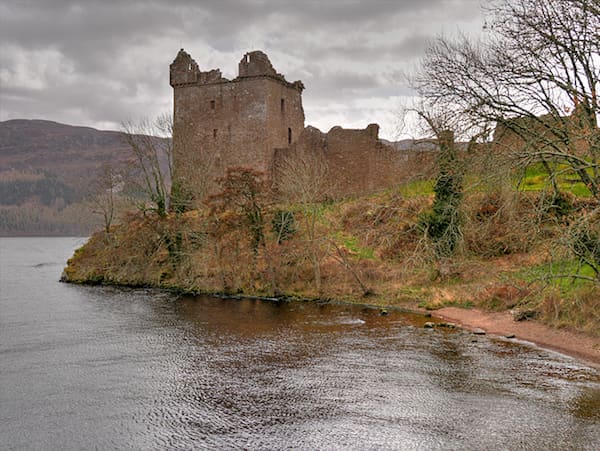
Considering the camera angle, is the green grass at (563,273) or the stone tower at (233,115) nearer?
the green grass at (563,273)

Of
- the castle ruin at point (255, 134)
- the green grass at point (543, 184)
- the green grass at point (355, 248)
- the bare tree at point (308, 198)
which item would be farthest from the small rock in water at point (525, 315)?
the castle ruin at point (255, 134)

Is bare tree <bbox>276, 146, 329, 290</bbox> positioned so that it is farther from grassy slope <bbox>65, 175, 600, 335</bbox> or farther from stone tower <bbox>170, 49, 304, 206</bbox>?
stone tower <bbox>170, 49, 304, 206</bbox>

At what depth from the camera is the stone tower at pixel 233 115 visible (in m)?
42.3

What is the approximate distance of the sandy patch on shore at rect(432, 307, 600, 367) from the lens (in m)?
17.2

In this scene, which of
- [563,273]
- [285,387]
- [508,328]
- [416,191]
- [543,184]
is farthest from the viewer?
[416,191]

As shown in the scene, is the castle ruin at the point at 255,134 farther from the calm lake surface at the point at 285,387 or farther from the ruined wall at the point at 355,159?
the calm lake surface at the point at 285,387

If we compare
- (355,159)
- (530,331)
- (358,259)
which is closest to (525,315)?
(530,331)

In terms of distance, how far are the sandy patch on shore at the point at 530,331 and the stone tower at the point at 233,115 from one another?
21.3 meters

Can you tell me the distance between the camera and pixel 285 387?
1422cm

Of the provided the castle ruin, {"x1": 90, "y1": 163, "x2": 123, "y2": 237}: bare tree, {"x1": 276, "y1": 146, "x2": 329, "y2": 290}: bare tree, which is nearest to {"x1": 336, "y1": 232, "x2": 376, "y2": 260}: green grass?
{"x1": 276, "y1": 146, "x2": 329, "y2": 290}: bare tree

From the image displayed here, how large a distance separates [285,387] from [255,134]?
30.3 m

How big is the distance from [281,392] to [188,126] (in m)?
33.9

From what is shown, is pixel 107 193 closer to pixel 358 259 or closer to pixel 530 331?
pixel 358 259

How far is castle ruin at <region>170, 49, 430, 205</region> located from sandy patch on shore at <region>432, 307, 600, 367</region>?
14.8 meters
